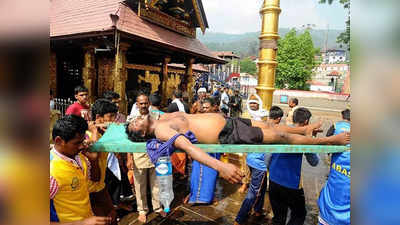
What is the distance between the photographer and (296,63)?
34531 mm

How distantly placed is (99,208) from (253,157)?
7.76 feet

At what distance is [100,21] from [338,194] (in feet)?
23.4

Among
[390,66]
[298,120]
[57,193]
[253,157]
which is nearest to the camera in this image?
[390,66]

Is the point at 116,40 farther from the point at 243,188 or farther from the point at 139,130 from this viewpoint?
the point at 243,188

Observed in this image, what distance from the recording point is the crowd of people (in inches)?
71.0

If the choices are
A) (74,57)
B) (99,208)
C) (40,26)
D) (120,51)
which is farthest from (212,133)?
(74,57)

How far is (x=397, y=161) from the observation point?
500 millimetres

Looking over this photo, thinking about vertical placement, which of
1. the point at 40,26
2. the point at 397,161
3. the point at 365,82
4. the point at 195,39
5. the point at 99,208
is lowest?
the point at 99,208

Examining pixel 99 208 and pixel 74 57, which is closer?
pixel 99 208

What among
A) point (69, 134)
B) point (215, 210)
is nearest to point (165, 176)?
point (69, 134)

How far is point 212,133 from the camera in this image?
2.67 meters

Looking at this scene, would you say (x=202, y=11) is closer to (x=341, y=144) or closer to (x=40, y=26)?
(x=341, y=144)

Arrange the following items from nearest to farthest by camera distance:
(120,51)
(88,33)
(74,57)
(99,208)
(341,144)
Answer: (341,144) → (99,208) → (88,33) → (120,51) → (74,57)

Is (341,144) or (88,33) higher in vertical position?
(88,33)
